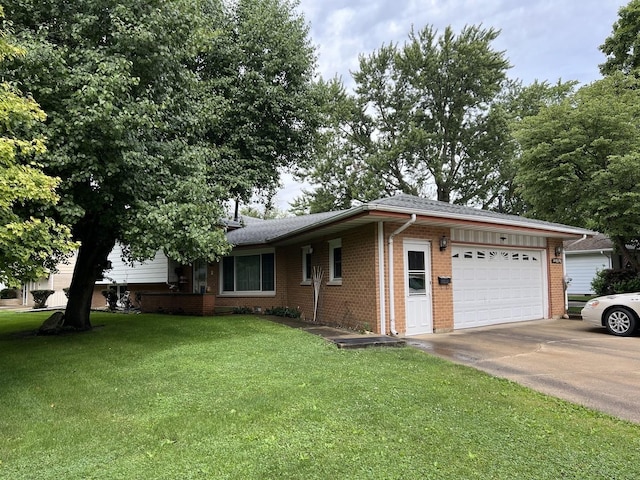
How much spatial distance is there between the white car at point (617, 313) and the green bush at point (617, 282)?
294 inches

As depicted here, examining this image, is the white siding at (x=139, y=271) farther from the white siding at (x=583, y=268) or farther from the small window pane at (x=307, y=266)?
the white siding at (x=583, y=268)

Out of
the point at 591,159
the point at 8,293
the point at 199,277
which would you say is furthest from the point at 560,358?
the point at 8,293

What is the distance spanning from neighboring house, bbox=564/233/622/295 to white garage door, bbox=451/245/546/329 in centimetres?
1147

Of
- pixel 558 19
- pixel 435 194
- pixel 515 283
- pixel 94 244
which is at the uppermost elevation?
pixel 558 19

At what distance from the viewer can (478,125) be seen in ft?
84.0

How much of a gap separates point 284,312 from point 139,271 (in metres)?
7.40

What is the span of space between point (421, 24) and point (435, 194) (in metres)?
10.9

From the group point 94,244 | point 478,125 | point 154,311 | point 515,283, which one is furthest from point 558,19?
point 154,311

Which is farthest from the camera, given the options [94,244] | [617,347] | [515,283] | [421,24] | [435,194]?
[435,194]

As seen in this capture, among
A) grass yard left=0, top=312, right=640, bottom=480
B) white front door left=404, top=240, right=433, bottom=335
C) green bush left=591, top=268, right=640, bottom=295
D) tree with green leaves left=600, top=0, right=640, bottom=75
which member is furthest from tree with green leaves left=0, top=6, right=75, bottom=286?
tree with green leaves left=600, top=0, right=640, bottom=75

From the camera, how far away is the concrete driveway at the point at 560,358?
14.9ft

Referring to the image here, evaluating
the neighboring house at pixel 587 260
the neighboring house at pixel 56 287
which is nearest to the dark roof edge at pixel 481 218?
the neighboring house at pixel 587 260

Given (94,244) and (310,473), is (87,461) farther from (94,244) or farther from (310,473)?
(94,244)

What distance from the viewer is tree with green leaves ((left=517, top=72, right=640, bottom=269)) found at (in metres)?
12.3
